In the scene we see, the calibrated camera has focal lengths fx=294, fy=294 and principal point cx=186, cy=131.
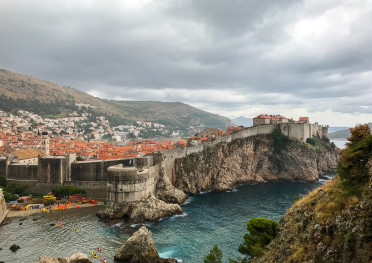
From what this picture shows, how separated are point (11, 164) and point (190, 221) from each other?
2581cm

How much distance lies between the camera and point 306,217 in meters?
10.3

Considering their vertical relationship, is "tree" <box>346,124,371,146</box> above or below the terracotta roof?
above

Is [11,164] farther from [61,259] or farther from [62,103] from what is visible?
[62,103]

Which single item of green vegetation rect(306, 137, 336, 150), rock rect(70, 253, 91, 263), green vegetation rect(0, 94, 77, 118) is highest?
green vegetation rect(0, 94, 77, 118)

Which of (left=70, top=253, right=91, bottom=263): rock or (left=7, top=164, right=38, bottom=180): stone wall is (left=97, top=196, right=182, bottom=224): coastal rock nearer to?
(left=70, top=253, right=91, bottom=263): rock

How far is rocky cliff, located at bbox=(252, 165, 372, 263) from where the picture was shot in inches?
292

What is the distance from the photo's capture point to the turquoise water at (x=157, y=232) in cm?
2269

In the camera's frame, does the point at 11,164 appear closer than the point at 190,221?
No

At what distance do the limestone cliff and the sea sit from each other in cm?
779

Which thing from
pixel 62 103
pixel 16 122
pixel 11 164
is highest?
Result: pixel 62 103

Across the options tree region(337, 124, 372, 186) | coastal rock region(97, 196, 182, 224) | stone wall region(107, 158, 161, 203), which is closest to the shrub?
coastal rock region(97, 196, 182, 224)

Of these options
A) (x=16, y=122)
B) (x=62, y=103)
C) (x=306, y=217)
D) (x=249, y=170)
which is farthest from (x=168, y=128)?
(x=306, y=217)

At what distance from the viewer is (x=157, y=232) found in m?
27.1

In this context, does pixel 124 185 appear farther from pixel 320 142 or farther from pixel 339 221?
pixel 320 142
